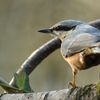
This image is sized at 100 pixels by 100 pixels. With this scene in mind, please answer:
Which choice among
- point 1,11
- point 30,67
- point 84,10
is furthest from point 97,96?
point 1,11

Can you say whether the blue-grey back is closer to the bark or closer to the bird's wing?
the bird's wing

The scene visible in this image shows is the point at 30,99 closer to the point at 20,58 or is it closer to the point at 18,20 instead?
the point at 20,58

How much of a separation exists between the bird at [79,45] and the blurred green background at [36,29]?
3.63 m

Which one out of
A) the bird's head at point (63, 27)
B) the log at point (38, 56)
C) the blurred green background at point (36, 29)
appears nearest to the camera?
the log at point (38, 56)

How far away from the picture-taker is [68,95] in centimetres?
157

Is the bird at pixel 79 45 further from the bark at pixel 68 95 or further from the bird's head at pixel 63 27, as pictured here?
the bark at pixel 68 95

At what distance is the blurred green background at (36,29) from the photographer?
6.35 meters

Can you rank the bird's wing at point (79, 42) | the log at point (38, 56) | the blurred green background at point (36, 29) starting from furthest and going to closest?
the blurred green background at point (36, 29), the log at point (38, 56), the bird's wing at point (79, 42)

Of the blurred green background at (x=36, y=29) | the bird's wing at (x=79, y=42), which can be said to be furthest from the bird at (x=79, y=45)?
the blurred green background at (x=36, y=29)

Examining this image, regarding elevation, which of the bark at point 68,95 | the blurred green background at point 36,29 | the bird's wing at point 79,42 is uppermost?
the bird's wing at point 79,42

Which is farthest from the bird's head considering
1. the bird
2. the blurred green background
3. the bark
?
the blurred green background

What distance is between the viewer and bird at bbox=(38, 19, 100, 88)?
1.92m

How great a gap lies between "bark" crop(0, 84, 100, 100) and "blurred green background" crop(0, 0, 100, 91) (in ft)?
14.3

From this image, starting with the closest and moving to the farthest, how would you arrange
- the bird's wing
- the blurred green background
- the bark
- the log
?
1. the bark
2. the bird's wing
3. the log
4. the blurred green background
